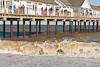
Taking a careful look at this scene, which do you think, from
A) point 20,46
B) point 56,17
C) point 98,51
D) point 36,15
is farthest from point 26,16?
point 98,51

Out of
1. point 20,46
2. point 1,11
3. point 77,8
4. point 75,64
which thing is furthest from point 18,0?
point 75,64

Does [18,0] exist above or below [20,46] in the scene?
above

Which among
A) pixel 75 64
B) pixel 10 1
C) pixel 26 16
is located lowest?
pixel 75 64

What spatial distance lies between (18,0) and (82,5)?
17.0 meters

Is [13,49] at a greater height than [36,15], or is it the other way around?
[36,15]

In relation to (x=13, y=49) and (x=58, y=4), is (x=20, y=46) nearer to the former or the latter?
(x=13, y=49)

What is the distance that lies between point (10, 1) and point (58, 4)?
11.1 m

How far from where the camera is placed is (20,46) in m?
14.3

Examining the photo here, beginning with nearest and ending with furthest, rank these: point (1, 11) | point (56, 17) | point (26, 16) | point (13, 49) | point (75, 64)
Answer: point (75, 64) → point (13, 49) → point (1, 11) → point (26, 16) → point (56, 17)

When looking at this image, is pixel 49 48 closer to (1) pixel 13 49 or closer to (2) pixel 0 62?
(1) pixel 13 49

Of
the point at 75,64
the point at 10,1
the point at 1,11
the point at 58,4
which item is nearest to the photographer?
the point at 75,64

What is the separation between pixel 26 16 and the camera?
72.5 ft

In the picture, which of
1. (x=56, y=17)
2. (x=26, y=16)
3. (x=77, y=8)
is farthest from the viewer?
(x=77, y=8)

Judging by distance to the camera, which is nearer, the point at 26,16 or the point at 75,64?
→ the point at 75,64
